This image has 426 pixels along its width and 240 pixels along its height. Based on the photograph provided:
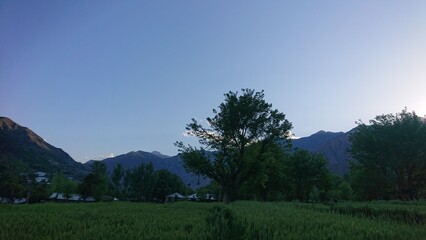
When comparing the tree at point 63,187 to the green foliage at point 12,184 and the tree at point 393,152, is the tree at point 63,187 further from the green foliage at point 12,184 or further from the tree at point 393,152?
the tree at point 393,152

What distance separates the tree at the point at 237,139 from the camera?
41031 millimetres

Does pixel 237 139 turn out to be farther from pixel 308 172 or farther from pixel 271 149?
pixel 308 172

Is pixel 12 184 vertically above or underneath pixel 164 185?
underneath

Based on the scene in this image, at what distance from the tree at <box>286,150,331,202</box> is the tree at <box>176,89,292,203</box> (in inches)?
867

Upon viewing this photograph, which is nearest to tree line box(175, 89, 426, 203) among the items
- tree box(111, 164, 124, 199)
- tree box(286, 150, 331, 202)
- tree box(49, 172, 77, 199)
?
tree box(286, 150, 331, 202)

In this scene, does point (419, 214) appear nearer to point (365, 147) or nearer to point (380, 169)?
point (365, 147)

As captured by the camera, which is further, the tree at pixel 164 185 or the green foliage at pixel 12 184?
the tree at pixel 164 185

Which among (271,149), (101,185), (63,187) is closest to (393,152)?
(271,149)

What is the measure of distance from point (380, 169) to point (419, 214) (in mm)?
36099

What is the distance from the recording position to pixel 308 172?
204 ft

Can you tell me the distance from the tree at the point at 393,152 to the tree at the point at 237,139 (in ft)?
38.9

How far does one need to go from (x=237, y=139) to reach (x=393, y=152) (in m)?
20.9

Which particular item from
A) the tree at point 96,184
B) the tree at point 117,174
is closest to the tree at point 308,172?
the tree at point 96,184

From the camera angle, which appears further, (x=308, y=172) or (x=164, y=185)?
(x=164, y=185)
